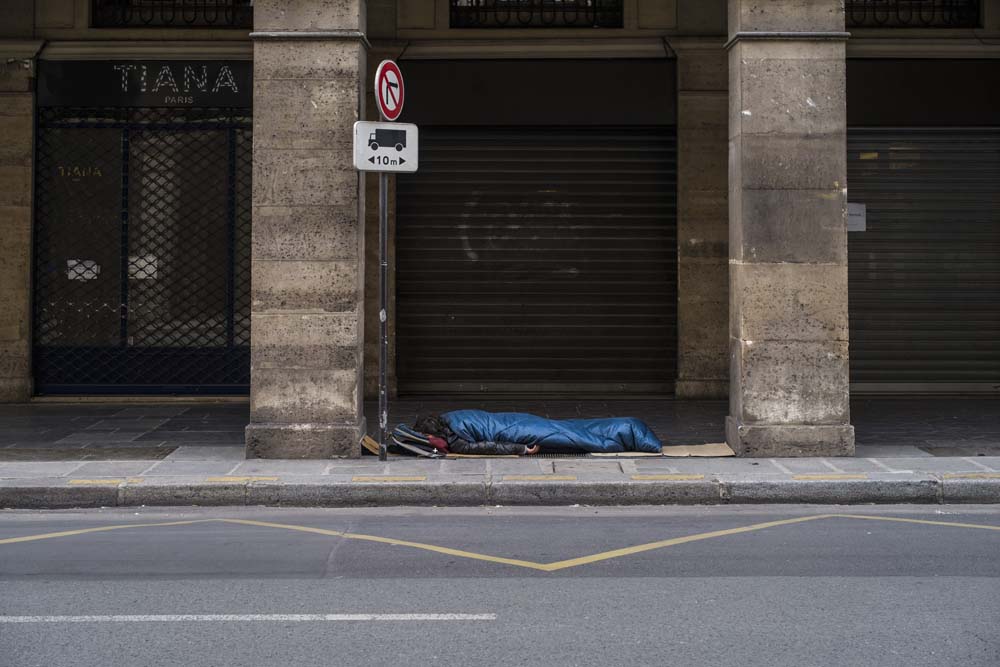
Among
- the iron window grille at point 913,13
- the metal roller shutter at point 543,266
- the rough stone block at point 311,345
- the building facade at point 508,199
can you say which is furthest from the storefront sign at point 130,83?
the iron window grille at point 913,13

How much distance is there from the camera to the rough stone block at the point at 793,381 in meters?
9.95

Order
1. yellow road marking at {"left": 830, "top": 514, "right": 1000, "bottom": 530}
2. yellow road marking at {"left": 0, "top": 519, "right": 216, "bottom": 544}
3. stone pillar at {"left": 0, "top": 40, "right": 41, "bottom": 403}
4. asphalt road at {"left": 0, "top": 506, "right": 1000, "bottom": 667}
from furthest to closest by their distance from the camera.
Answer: stone pillar at {"left": 0, "top": 40, "right": 41, "bottom": 403} < yellow road marking at {"left": 830, "top": 514, "right": 1000, "bottom": 530} < yellow road marking at {"left": 0, "top": 519, "right": 216, "bottom": 544} < asphalt road at {"left": 0, "top": 506, "right": 1000, "bottom": 667}

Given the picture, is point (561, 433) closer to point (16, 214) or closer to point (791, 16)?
point (791, 16)

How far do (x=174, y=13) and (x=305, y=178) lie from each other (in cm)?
558

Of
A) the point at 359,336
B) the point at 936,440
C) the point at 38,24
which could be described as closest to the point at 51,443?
the point at 359,336

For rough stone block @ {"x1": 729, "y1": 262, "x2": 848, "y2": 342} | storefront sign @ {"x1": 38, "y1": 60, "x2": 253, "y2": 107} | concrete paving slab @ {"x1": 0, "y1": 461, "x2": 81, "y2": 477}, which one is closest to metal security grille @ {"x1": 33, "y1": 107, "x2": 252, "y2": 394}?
storefront sign @ {"x1": 38, "y1": 60, "x2": 253, "y2": 107}

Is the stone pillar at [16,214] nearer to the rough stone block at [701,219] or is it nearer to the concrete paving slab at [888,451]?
the rough stone block at [701,219]

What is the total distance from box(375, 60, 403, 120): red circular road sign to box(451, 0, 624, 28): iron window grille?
4633mm

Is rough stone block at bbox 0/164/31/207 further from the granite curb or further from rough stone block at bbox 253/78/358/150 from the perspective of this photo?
the granite curb

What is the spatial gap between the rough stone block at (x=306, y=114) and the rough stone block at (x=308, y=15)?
1.62ft

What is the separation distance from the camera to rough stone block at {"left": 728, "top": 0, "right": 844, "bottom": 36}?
9.95 meters

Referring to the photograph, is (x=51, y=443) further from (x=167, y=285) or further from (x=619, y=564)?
(x=619, y=564)

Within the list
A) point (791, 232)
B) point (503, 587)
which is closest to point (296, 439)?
point (503, 587)

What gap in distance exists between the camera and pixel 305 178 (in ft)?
32.6
